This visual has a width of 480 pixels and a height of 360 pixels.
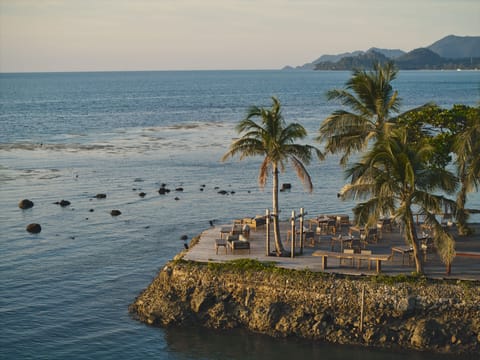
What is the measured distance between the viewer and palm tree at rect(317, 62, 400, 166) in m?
33.8

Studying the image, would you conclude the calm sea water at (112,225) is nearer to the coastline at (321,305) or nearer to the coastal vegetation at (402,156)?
the coastline at (321,305)

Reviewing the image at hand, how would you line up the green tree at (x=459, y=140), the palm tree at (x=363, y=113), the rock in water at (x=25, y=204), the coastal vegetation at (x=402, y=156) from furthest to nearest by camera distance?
1. the rock in water at (x=25, y=204)
2. the palm tree at (x=363, y=113)
3. the green tree at (x=459, y=140)
4. the coastal vegetation at (x=402, y=156)

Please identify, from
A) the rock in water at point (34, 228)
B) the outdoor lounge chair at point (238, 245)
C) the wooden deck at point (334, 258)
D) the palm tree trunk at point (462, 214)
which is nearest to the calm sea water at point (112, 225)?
the rock in water at point (34, 228)

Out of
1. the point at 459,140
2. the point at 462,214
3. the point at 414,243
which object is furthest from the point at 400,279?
the point at 459,140

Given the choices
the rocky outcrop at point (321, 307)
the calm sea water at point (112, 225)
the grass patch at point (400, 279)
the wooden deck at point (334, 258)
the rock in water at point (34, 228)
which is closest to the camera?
the rocky outcrop at point (321, 307)

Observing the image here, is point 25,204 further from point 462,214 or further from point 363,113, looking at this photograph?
point 462,214

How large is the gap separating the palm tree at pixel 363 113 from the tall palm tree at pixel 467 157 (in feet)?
12.1

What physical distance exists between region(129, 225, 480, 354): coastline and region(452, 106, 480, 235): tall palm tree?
605 centimetres

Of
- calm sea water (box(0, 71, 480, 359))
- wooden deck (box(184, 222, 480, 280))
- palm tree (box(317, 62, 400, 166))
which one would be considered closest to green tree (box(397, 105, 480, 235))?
palm tree (box(317, 62, 400, 166))

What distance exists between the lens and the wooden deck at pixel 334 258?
93.7ft

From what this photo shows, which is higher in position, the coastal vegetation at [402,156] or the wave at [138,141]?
the coastal vegetation at [402,156]

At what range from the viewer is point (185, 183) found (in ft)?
207

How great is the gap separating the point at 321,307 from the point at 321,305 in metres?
0.08

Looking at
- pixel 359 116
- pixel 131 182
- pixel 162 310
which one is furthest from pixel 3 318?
pixel 131 182
